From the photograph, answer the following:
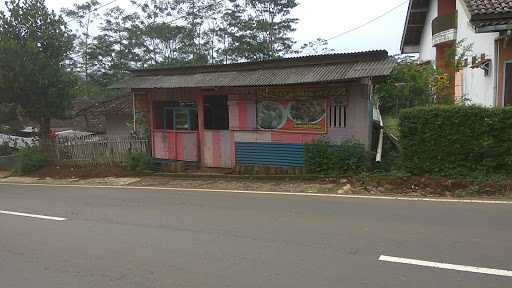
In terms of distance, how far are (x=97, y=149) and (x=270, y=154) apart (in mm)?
7814

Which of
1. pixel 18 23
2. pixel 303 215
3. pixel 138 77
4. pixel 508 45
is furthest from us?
pixel 18 23

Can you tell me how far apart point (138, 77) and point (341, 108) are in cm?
818

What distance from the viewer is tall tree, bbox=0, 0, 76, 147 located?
1952 centimetres

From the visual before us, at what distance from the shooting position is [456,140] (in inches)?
432

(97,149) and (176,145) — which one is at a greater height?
(176,145)

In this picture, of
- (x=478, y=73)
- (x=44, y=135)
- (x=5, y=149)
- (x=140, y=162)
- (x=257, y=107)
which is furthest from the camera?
(x=5, y=149)

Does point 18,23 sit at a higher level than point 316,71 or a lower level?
higher

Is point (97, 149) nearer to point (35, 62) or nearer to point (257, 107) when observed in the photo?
point (35, 62)


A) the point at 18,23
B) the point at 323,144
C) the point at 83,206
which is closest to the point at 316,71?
the point at 323,144

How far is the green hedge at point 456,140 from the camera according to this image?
1058cm

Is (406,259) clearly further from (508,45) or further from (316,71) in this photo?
(508,45)

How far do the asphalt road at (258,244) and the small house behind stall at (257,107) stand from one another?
13.9 ft

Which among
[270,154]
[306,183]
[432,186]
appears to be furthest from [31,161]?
[432,186]

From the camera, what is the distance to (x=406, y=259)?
18.0ft
